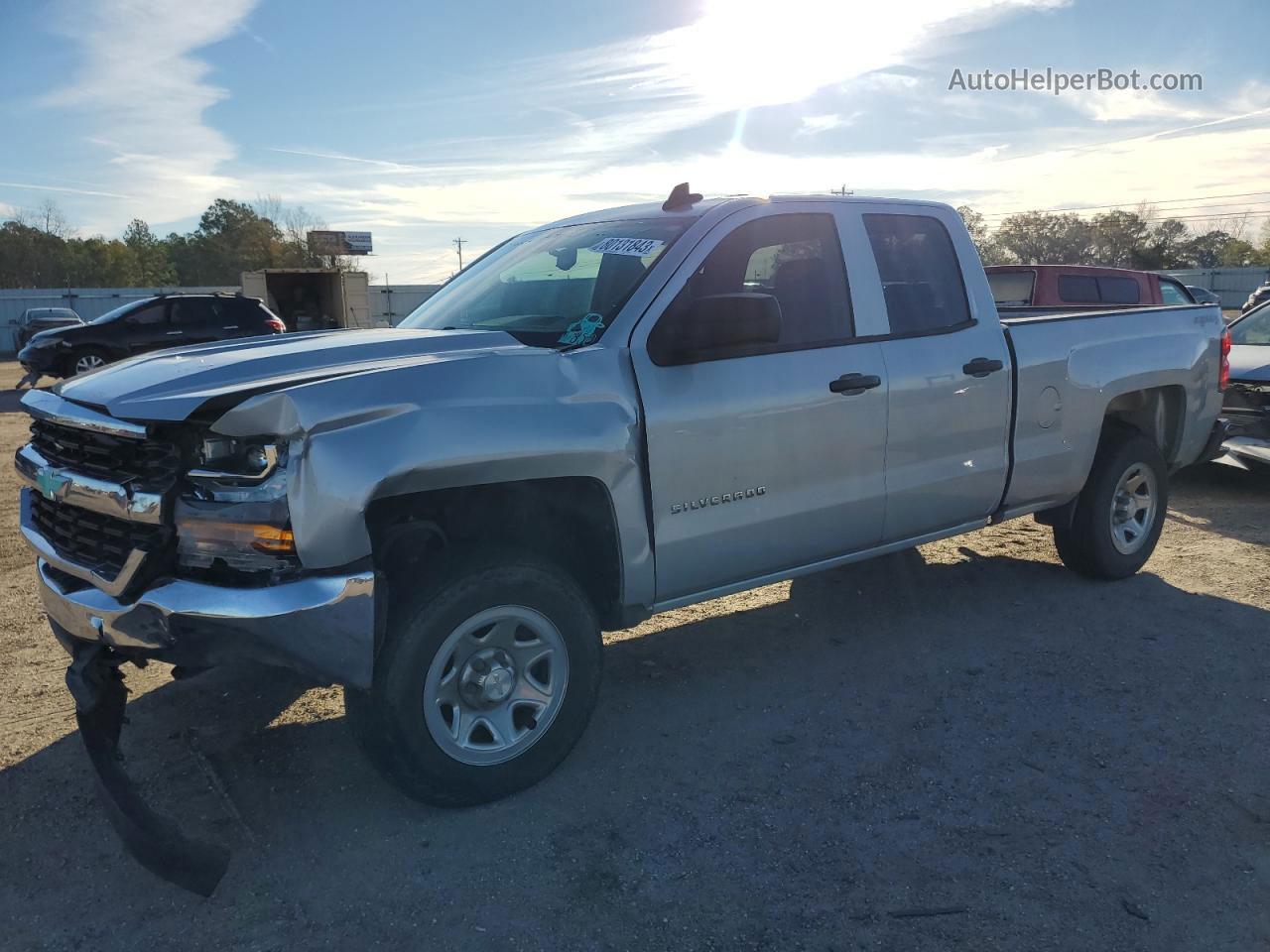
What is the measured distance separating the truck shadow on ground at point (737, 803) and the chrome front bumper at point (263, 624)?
65 centimetres

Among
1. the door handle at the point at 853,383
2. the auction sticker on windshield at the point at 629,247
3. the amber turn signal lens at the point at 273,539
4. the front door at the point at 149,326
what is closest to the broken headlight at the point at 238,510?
the amber turn signal lens at the point at 273,539

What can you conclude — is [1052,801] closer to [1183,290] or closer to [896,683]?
[896,683]

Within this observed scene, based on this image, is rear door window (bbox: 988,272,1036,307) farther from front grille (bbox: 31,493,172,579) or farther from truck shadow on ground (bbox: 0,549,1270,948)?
front grille (bbox: 31,493,172,579)

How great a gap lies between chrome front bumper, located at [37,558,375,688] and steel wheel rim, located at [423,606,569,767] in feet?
1.11

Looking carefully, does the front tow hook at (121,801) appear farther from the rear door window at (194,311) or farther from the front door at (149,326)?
the front door at (149,326)

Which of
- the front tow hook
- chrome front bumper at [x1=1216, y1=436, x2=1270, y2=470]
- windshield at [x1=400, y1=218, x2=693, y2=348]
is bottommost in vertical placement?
chrome front bumper at [x1=1216, y1=436, x2=1270, y2=470]

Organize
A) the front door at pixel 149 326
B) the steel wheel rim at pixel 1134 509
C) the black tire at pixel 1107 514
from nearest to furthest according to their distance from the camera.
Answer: the black tire at pixel 1107 514
the steel wheel rim at pixel 1134 509
the front door at pixel 149 326

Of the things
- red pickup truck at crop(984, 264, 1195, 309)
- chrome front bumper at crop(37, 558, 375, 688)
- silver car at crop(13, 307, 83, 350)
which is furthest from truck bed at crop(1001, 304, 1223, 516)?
silver car at crop(13, 307, 83, 350)

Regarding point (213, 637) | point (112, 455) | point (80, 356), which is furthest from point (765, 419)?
point (80, 356)

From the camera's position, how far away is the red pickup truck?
36.3 ft

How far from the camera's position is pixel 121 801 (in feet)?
9.32

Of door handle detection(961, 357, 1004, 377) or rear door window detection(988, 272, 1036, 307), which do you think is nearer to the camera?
door handle detection(961, 357, 1004, 377)

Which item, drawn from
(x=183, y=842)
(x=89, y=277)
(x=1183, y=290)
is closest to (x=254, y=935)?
(x=183, y=842)

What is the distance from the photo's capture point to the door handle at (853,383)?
13.3 feet
